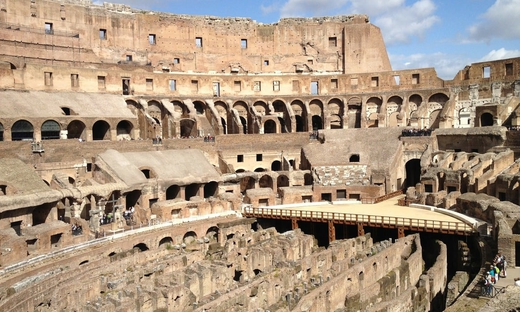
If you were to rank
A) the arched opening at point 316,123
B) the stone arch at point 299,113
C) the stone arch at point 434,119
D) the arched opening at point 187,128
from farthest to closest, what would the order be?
the arched opening at point 316,123
the stone arch at point 299,113
the stone arch at point 434,119
the arched opening at point 187,128

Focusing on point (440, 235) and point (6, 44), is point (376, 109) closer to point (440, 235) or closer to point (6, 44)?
point (440, 235)

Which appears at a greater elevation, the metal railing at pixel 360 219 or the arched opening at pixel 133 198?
the arched opening at pixel 133 198

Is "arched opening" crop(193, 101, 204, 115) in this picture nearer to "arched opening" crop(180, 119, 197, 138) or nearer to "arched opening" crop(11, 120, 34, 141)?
"arched opening" crop(180, 119, 197, 138)

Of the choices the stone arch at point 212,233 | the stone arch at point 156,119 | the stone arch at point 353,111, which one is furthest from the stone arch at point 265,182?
the stone arch at point 353,111

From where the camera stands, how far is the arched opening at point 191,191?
3331 centimetres

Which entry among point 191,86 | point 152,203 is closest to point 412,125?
point 191,86

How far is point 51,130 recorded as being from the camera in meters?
32.6

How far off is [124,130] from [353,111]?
73.1 ft

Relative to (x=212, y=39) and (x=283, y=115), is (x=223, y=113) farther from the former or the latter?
(x=212, y=39)

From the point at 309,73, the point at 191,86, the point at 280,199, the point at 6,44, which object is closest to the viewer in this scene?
the point at 280,199

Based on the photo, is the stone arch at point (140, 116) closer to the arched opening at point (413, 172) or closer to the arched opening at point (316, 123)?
the arched opening at point (316, 123)

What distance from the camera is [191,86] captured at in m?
44.4

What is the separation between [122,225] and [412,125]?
27120 mm

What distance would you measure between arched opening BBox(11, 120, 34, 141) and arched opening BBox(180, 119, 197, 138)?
13.3 metres
